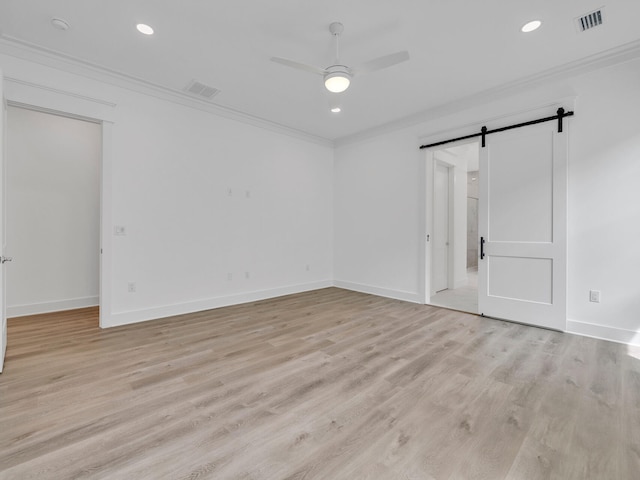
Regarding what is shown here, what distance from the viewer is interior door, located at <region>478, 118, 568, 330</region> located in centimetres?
347

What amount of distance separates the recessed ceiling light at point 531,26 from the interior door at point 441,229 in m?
2.88

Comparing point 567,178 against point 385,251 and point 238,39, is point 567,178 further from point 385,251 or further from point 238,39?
point 238,39

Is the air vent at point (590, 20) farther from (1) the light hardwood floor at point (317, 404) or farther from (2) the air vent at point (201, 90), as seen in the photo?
(2) the air vent at point (201, 90)

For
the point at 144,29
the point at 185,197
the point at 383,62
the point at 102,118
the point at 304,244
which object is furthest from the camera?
the point at 304,244

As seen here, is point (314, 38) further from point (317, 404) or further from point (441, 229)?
point (441, 229)

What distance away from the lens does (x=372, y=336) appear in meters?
3.31

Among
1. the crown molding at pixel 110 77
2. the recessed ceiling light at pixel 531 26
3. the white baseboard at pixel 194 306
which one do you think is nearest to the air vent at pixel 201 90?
the crown molding at pixel 110 77

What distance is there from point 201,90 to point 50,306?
151 inches

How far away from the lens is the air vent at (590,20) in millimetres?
2549

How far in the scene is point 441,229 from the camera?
229 inches

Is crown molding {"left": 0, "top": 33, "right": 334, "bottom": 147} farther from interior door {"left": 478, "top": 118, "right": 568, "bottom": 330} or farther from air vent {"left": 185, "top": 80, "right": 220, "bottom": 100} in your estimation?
interior door {"left": 478, "top": 118, "right": 568, "bottom": 330}

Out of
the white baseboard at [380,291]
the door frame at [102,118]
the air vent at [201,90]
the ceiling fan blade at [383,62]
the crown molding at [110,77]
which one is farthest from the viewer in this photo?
the white baseboard at [380,291]

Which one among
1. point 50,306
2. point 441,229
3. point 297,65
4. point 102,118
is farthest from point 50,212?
point 441,229

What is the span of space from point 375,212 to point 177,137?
350cm
